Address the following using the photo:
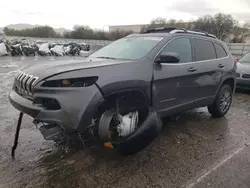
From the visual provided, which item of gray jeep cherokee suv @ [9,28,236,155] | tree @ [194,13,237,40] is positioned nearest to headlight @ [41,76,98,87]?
gray jeep cherokee suv @ [9,28,236,155]

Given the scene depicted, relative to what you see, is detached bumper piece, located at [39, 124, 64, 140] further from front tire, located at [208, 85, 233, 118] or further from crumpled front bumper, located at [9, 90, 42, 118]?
front tire, located at [208, 85, 233, 118]

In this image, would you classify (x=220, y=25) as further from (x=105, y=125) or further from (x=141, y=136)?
(x=105, y=125)

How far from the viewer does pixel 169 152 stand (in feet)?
11.5

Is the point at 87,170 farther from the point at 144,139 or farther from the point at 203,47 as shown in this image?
the point at 203,47

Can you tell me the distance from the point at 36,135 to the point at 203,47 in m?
3.50

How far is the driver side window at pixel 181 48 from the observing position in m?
3.76

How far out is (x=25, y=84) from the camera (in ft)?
9.23

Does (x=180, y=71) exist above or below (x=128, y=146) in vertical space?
above

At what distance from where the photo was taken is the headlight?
8.45ft

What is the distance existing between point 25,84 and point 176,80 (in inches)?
87.4

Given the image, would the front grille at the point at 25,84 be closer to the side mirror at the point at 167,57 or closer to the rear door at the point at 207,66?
the side mirror at the point at 167,57

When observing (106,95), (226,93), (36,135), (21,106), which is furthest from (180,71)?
(36,135)

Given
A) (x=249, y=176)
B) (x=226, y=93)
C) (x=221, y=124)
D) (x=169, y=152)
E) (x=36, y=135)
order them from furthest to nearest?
(x=226, y=93) → (x=221, y=124) → (x=36, y=135) → (x=169, y=152) → (x=249, y=176)

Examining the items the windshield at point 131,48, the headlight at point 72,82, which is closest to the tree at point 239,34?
the windshield at point 131,48
